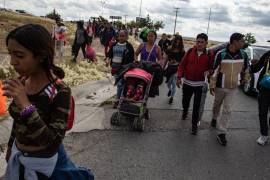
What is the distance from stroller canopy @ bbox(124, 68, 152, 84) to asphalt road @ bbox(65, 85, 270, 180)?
0.87m

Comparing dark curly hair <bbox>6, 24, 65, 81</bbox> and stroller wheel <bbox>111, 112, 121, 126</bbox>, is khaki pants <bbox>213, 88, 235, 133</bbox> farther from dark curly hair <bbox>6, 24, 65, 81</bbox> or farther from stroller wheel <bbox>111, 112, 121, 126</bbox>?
dark curly hair <bbox>6, 24, 65, 81</bbox>

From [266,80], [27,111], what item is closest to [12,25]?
[266,80]

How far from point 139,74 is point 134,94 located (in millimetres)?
377

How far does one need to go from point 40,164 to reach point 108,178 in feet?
9.80

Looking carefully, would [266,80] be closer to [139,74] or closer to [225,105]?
[225,105]

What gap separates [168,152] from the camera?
6.55 meters

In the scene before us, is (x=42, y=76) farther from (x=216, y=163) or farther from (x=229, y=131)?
(x=229, y=131)

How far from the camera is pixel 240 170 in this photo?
5996mm

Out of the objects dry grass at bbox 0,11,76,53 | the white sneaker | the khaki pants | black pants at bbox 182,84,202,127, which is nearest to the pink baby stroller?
black pants at bbox 182,84,202,127

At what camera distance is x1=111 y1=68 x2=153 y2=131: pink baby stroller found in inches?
304

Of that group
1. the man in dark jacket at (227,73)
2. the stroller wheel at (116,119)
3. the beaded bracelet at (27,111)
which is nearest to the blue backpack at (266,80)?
the man in dark jacket at (227,73)

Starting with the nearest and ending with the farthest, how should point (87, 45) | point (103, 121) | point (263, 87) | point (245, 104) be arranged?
point (263, 87), point (103, 121), point (245, 104), point (87, 45)

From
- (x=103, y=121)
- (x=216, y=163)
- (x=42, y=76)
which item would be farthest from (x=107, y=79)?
(x=42, y=76)

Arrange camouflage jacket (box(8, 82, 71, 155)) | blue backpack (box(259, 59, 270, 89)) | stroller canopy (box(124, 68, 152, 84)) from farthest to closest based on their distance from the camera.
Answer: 1. stroller canopy (box(124, 68, 152, 84))
2. blue backpack (box(259, 59, 270, 89))
3. camouflage jacket (box(8, 82, 71, 155))
